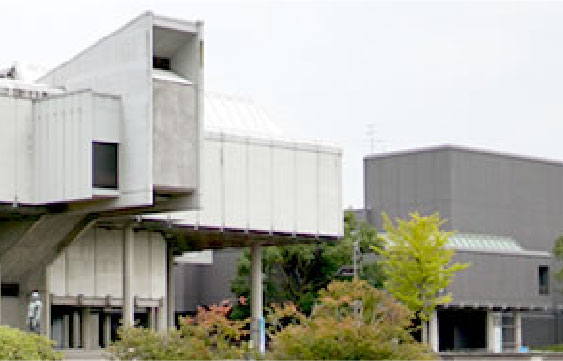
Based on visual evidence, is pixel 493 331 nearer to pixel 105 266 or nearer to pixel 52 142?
pixel 105 266

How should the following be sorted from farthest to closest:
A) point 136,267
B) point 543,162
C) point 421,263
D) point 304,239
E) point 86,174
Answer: point 543,162 < point 421,263 < point 304,239 < point 136,267 < point 86,174

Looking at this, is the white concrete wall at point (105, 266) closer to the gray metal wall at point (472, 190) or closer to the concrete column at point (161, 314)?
the concrete column at point (161, 314)


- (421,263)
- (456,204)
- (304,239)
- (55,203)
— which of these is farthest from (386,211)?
(55,203)

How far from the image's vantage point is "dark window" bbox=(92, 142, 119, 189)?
156 ft

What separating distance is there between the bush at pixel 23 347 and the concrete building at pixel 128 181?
45.3ft

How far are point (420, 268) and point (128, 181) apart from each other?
98.6ft

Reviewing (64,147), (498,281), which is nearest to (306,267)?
(498,281)

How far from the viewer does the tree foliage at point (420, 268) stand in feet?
242

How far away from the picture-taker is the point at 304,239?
62.7 meters

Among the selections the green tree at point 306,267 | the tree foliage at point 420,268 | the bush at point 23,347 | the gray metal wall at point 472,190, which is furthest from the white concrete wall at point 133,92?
the gray metal wall at point 472,190

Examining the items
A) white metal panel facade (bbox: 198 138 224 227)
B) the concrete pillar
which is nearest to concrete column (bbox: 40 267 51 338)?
white metal panel facade (bbox: 198 138 224 227)

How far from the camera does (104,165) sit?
47719 millimetres

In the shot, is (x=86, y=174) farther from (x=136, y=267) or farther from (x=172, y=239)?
(x=172, y=239)

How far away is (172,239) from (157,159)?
1669cm
